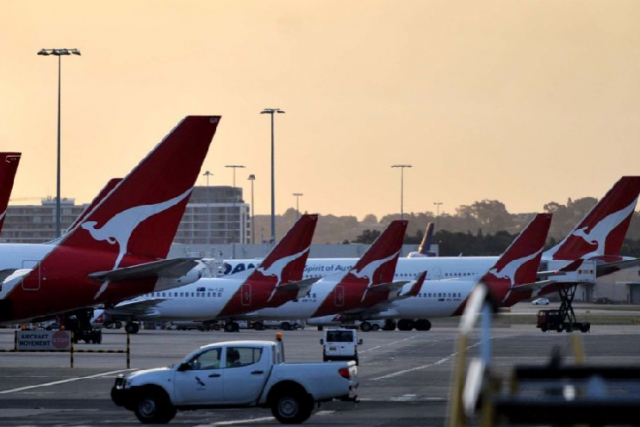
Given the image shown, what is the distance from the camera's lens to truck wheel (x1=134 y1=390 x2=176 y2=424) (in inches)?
968

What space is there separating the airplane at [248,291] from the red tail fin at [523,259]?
16.2m

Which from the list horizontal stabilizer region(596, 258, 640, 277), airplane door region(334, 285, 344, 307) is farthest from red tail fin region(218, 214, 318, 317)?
horizontal stabilizer region(596, 258, 640, 277)

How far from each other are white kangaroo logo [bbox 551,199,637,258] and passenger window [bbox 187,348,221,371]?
55827 mm

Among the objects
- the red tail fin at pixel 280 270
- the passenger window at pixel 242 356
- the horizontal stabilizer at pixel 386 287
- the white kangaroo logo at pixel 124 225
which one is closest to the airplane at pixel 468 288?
the horizontal stabilizer at pixel 386 287

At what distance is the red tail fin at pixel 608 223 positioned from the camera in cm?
7619

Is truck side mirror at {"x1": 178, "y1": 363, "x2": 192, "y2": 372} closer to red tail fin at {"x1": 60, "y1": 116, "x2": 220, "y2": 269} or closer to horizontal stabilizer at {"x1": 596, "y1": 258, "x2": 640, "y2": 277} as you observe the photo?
red tail fin at {"x1": 60, "y1": 116, "x2": 220, "y2": 269}

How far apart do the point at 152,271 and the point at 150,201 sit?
2.10 m

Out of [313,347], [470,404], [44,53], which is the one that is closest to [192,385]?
[470,404]

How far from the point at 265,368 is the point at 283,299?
3739cm

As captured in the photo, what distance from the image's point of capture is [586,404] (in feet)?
15.6

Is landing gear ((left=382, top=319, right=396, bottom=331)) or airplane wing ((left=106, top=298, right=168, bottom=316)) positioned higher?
airplane wing ((left=106, top=298, right=168, bottom=316))

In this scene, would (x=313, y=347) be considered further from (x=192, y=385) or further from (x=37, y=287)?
(x=192, y=385)

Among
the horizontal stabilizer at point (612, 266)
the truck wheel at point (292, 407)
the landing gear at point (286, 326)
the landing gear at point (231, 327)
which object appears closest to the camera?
the truck wheel at point (292, 407)

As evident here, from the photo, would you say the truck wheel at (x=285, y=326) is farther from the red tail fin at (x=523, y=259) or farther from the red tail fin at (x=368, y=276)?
the red tail fin at (x=523, y=259)
